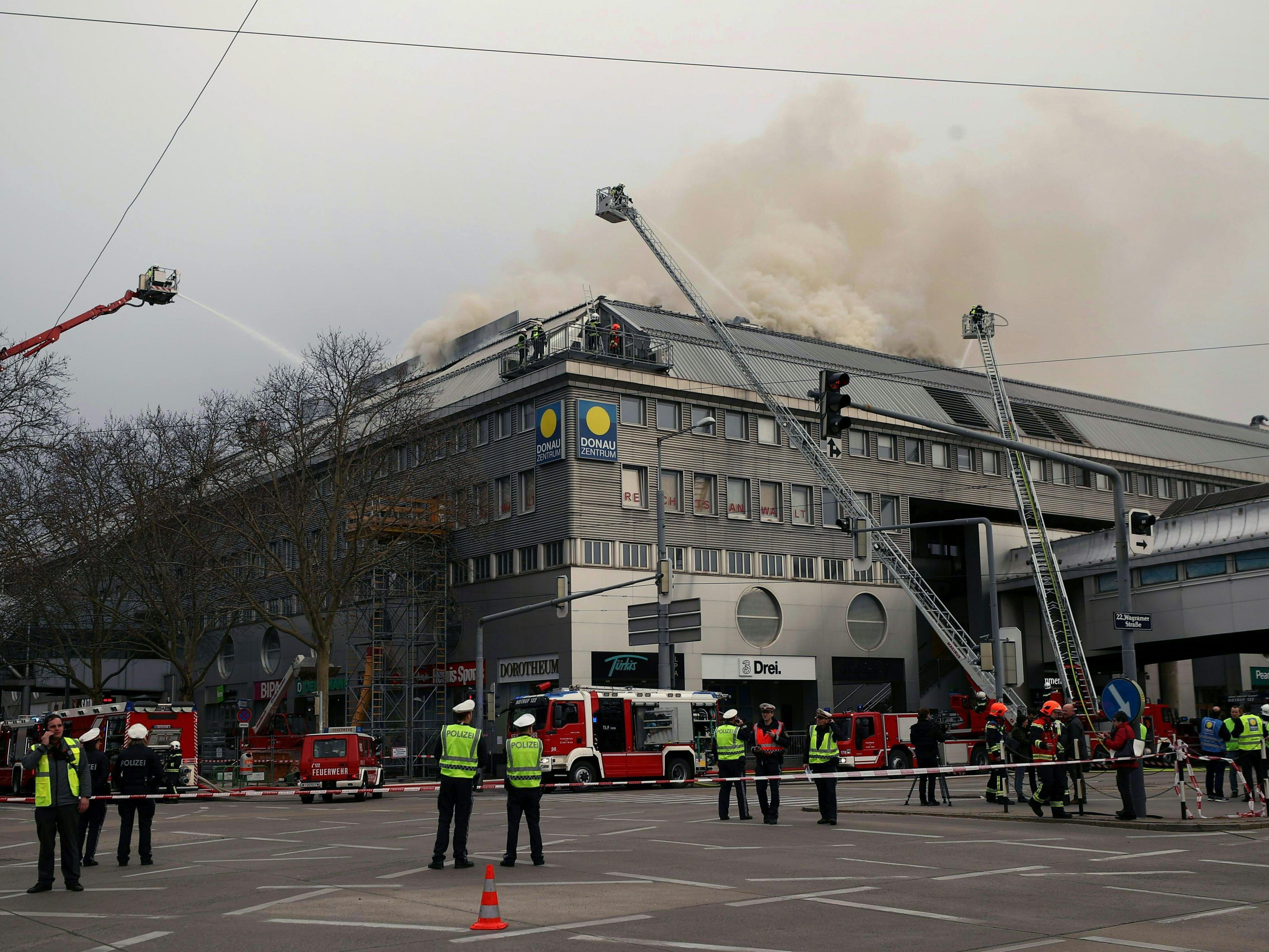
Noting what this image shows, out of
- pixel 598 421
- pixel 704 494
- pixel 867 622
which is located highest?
pixel 598 421

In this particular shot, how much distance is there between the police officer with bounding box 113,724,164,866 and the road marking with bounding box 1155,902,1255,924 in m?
11.8

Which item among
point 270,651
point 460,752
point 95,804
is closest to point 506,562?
point 270,651

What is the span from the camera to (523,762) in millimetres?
14773

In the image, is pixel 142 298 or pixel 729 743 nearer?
pixel 729 743

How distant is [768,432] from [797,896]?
147 ft

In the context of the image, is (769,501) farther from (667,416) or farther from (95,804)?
(95,804)

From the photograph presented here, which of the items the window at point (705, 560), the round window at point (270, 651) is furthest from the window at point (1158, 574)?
the round window at point (270, 651)

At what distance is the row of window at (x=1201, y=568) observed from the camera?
162ft

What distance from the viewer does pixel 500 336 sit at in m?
65.8

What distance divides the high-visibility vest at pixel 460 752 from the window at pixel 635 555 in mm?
35753

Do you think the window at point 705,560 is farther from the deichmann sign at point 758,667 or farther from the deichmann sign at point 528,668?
the deichmann sign at point 528,668

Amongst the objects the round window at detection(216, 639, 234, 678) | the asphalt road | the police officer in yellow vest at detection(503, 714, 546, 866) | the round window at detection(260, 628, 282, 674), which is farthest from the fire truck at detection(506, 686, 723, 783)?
the round window at detection(216, 639, 234, 678)

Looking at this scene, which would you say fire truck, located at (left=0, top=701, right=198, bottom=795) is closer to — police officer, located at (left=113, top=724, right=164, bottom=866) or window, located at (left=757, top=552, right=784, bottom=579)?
police officer, located at (left=113, top=724, right=164, bottom=866)

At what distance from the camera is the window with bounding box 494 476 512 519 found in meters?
52.8
